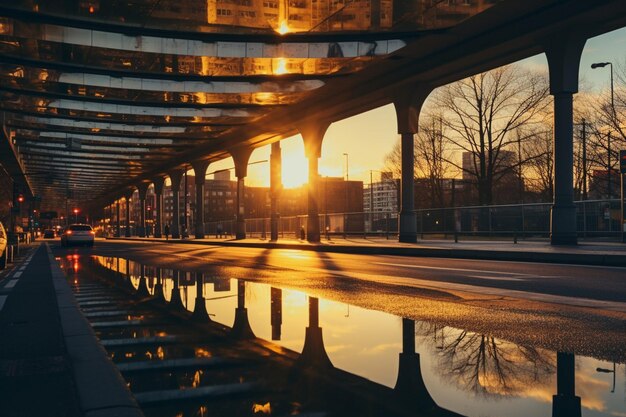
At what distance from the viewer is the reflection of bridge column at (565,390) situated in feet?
10.9

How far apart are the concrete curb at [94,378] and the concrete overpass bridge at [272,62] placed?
17.0 m

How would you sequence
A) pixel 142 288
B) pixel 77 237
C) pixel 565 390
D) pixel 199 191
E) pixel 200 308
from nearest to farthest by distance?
pixel 565 390 < pixel 200 308 < pixel 142 288 < pixel 77 237 < pixel 199 191

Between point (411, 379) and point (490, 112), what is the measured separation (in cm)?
4449

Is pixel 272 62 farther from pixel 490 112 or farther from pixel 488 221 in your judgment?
pixel 490 112

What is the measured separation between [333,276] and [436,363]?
835cm

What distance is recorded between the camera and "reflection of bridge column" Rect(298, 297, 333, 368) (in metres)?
4.66

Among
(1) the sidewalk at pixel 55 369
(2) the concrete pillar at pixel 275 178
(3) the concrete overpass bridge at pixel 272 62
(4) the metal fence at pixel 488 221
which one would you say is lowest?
(1) the sidewalk at pixel 55 369

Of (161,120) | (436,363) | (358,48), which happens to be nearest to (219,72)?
(358,48)

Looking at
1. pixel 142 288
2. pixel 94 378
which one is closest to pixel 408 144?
pixel 142 288

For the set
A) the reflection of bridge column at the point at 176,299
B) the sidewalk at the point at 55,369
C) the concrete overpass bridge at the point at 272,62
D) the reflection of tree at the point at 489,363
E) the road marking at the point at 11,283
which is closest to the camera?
the sidewalk at the point at 55,369

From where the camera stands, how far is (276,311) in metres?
7.61

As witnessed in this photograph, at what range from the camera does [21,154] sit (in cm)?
5194

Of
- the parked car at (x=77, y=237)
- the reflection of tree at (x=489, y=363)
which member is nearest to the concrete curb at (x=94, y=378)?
the reflection of tree at (x=489, y=363)

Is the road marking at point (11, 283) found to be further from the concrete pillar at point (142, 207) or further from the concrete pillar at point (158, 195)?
the concrete pillar at point (142, 207)
